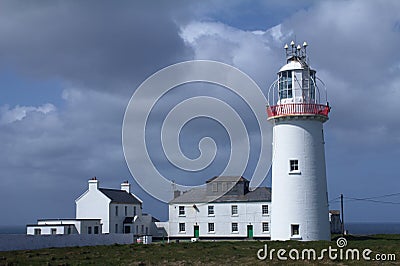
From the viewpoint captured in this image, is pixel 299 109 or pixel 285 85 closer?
pixel 299 109

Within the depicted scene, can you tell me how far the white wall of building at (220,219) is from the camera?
175ft

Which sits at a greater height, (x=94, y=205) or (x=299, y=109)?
(x=299, y=109)

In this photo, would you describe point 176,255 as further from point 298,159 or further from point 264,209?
point 264,209

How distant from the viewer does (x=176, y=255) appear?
29250 millimetres

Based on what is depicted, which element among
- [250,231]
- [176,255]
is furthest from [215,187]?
[176,255]

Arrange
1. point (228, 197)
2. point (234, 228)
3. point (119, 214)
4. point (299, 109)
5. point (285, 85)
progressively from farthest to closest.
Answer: point (119, 214), point (228, 197), point (234, 228), point (285, 85), point (299, 109)

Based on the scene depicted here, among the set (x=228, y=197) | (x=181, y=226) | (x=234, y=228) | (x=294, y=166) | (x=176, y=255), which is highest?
(x=294, y=166)

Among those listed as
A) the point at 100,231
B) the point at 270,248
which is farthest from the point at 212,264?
the point at 100,231

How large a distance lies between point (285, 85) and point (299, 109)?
1.96 m

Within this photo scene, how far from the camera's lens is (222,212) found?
5456 cm

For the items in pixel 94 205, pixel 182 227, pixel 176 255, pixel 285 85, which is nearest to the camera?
pixel 176 255

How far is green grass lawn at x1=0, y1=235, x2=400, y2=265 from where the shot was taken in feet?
86.5

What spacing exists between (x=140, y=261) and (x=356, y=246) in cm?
1164

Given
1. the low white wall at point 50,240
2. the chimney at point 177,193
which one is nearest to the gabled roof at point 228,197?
the chimney at point 177,193
